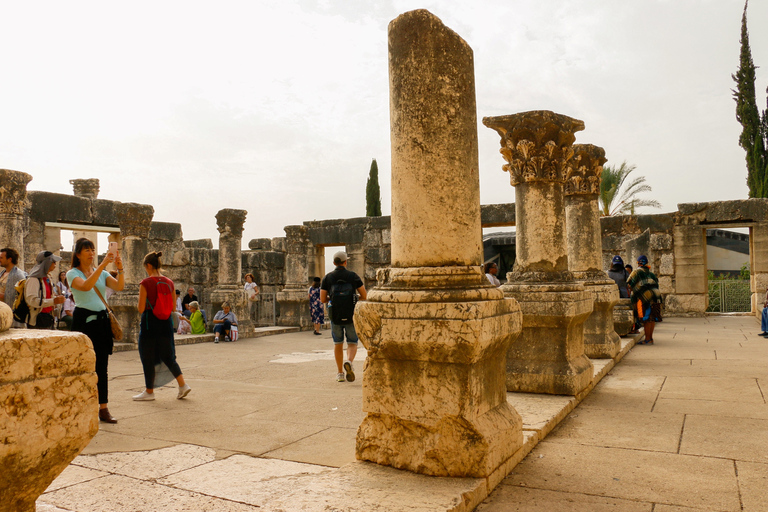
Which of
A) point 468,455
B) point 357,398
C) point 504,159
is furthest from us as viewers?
point 504,159

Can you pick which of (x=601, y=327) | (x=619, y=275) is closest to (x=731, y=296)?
(x=619, y=275)

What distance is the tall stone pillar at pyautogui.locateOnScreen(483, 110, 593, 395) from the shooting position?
17.5 ft

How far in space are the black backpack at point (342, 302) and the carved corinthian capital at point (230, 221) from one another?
8150 millimetres

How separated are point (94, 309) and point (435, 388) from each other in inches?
131

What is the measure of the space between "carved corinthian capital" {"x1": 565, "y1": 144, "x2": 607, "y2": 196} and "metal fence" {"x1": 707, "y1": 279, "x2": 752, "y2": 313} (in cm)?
1246

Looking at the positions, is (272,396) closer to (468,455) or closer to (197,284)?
(468,455)

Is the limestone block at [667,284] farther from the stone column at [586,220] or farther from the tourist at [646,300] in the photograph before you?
the stone column at [586,220]

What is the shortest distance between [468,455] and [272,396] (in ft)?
11.0

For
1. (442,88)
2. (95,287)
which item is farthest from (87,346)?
(95,287)

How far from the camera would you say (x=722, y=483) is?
3229mm

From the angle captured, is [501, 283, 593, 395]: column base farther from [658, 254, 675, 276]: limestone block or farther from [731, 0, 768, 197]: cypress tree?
[731, 0, 768, 197]: cypress tree

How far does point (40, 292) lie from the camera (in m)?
5.42

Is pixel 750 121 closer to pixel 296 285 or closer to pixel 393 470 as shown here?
pixel 296 285

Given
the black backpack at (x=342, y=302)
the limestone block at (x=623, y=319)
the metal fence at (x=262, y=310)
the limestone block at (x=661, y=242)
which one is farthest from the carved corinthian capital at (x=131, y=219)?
the limestone block at (x=661, y=242)
